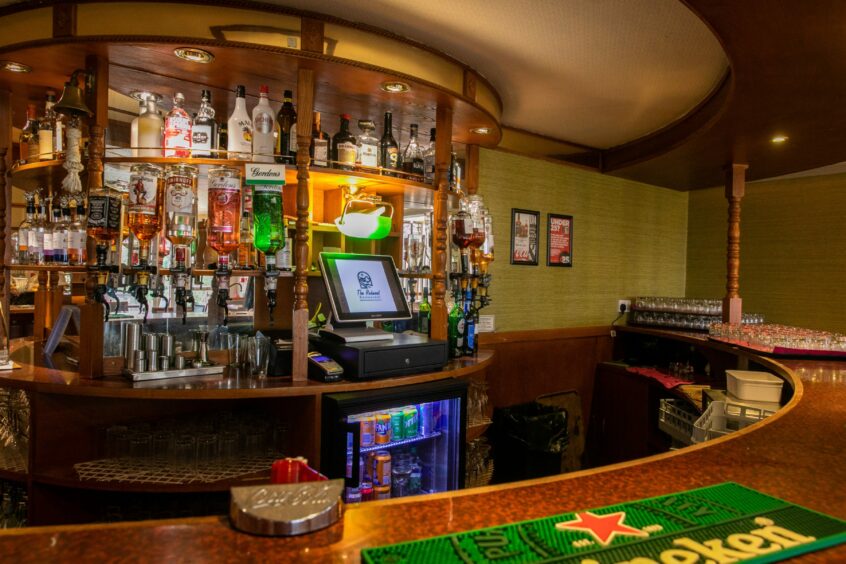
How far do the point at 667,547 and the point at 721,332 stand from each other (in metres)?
3.16

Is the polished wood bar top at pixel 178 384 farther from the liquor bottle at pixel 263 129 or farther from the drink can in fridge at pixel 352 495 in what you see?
the liquor bottle at pixel 263 129

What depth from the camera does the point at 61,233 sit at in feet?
9.37

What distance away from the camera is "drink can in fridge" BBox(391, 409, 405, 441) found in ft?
9.32

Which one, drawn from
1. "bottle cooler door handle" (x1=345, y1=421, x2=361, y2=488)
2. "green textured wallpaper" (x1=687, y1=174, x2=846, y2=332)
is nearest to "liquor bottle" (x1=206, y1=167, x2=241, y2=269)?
"bottle cooler door handle" (x1=345, y1=421, x2=361, y2=488)

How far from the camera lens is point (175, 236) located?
8.30 ft

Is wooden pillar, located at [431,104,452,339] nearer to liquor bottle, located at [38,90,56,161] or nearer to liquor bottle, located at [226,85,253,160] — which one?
liquor bottle, located at [226,85,253,160]

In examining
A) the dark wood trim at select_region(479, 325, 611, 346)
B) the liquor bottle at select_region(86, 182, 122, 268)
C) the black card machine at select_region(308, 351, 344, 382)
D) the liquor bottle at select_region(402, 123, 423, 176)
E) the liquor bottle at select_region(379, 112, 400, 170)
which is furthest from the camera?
the dark wood trim at select_region(479, 325, 611, 346)

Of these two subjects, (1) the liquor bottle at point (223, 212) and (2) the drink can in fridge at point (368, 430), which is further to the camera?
(2) the drink can in fridge at point (368, 430)

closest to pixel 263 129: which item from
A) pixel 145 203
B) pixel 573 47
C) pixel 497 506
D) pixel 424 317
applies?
pixel 145 203

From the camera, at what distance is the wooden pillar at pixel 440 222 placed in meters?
3.19

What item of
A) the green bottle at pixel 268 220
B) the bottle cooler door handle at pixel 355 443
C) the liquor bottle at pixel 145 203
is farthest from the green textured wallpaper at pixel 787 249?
the liquor bottle at pixel 145 203

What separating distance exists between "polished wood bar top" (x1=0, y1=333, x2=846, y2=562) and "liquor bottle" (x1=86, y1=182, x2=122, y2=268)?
175 centimetres

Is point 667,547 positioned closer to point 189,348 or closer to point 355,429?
point 355,429

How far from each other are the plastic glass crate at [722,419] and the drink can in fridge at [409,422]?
1315mm
